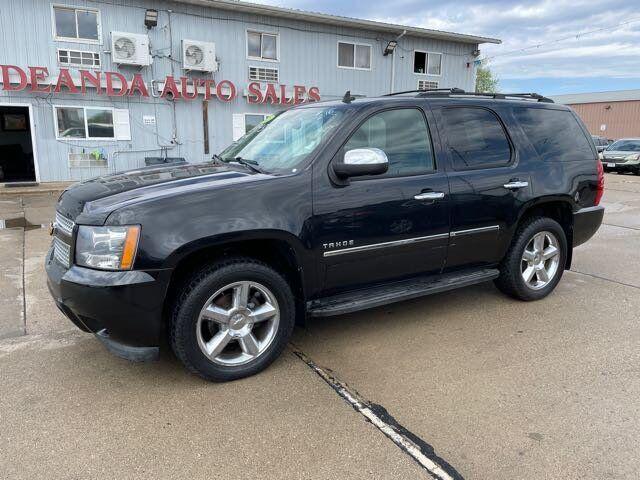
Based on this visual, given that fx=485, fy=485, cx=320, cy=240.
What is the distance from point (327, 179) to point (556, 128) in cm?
274

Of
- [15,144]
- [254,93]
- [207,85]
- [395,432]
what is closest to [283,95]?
[254,93]

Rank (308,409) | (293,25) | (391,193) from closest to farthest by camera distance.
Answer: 1. (308,409)
2. (391,193)
3. (293,25)

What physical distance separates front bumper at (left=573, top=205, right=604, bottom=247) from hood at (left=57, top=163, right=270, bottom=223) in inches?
131

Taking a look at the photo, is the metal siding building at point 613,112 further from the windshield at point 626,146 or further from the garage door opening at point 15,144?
the garage door opening at point 15,144

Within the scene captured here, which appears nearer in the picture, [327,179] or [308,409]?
[308,409]

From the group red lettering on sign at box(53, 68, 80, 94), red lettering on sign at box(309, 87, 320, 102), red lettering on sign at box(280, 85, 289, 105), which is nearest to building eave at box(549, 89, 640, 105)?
red lettering on sign at box(309, 87, 320, 102)

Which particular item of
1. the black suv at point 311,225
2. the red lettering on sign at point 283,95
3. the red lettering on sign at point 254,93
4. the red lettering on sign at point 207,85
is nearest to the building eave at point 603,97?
the red lettering on sign at point 283,95

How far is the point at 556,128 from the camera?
15.6ft

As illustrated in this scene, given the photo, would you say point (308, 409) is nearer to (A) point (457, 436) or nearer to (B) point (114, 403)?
(A) point (457, 436)

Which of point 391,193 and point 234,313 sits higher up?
point 391,193

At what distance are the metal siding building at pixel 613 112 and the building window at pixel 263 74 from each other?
35.5 metres

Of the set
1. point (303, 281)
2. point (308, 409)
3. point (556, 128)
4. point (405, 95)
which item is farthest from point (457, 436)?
point (556, 128)

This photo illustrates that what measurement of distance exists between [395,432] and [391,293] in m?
1.25

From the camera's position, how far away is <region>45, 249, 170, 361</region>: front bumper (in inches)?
110
